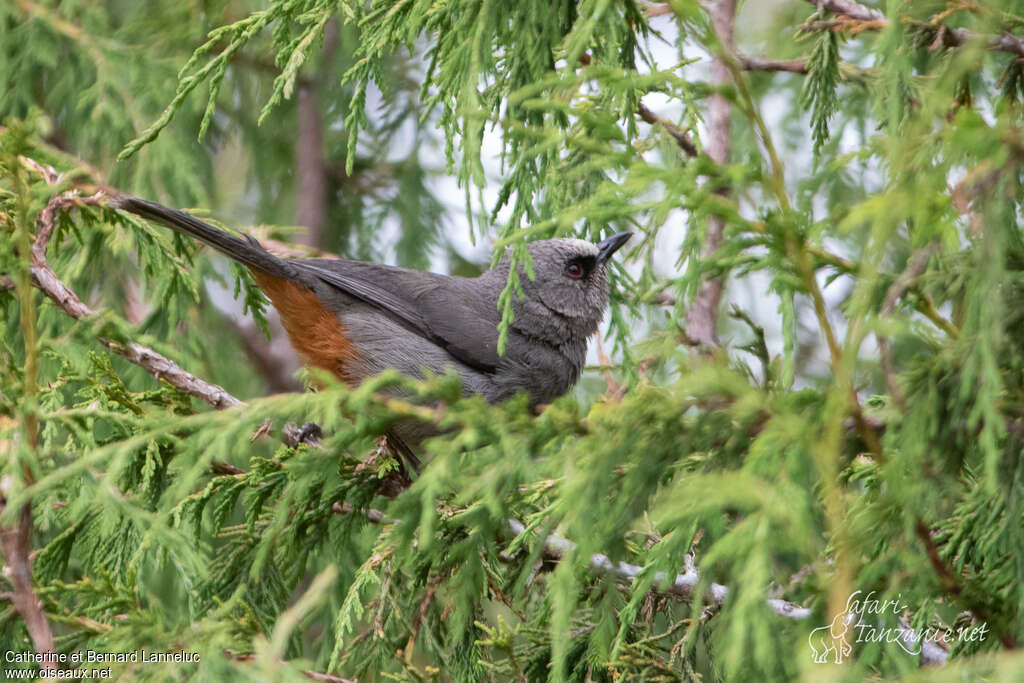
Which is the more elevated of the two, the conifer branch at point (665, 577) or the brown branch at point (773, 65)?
the brown branch at point (773, 65)


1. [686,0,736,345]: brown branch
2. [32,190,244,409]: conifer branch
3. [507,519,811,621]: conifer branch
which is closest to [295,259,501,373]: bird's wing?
[32,190,244,409]: conifer branch

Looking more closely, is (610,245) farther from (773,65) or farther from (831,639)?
(831,639)

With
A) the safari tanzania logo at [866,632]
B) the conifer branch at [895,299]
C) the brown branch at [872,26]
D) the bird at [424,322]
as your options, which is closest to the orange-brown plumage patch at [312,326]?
the bird at [424,322]

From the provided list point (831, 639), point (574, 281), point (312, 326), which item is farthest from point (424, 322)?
point (831, 639)

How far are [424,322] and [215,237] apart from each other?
37.0 inches

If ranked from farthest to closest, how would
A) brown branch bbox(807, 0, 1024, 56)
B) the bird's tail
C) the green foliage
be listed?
the bird's tail → brown branch bbox(807, 0, 1024, 56) → the green foliage

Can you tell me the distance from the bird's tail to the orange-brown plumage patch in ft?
0.20

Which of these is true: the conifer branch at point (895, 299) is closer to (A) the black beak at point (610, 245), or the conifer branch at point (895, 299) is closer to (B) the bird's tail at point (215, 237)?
(B) the bird's tail at point (215, 237)

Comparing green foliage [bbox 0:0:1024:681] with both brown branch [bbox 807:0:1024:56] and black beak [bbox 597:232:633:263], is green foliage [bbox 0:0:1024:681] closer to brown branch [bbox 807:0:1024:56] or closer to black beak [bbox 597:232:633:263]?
brown branch [bbox 807:0:1024:56]

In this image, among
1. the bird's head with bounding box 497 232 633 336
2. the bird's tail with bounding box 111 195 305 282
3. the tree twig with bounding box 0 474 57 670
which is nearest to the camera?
the tree twig with bounding box 0 474 57 670

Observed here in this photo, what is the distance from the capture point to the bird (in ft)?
11.5

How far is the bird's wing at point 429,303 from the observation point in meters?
3.64

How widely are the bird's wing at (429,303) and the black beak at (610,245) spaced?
540 mm

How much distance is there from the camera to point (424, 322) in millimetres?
3756
